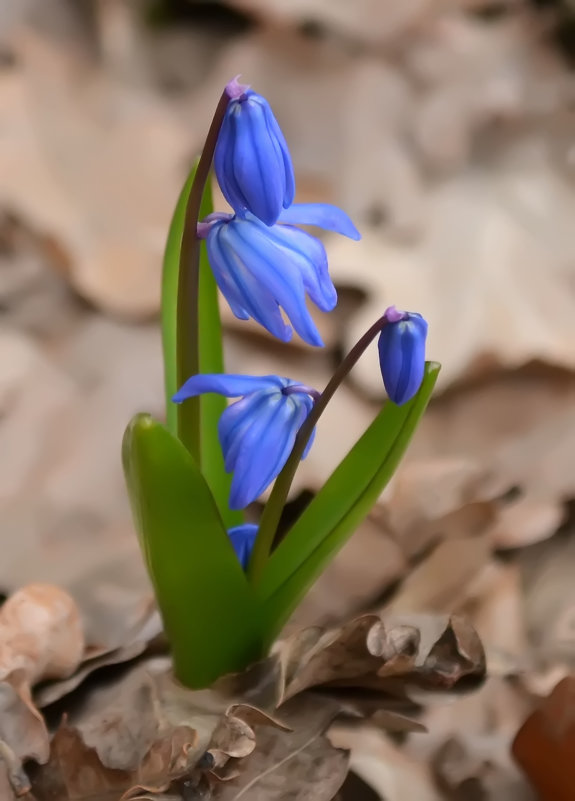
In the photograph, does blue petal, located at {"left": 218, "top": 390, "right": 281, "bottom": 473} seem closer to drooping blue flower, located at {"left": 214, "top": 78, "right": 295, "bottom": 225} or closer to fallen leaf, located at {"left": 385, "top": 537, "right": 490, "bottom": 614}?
drooping blue flower, located at {"left": 214, "top": 78, "right": 295, "bottom": 225}

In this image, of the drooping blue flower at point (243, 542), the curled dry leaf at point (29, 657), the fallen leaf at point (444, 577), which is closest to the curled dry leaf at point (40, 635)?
the curled dry leaf at point (29, 657)

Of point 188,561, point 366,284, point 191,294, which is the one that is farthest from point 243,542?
point 366,284

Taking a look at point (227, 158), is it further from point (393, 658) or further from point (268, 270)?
point (393, 658)

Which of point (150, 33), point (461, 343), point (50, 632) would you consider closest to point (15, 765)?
point (50, 632)

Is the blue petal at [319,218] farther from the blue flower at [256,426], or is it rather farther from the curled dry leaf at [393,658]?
the curled dry leaf at [393,658]

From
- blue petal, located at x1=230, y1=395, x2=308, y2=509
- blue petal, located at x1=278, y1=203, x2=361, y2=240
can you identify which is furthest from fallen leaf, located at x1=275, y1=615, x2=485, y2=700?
blue petal, located at x1=278, y1=203, x2=361, y2=240
